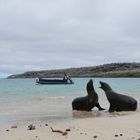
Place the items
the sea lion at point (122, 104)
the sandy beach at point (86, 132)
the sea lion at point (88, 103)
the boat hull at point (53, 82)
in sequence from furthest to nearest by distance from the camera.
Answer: the boat hull at point (53, 82) → the sea lion at point (88, 103) → the sea lion at point (122, 104) → the sandy beach at point (86, 132)

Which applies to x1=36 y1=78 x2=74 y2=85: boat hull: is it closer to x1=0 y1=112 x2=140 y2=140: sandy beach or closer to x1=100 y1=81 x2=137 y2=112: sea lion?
x1=100 y1=81 x2=137 y2=112: sea lion

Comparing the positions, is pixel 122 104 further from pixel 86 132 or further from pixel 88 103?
pixel 86 132

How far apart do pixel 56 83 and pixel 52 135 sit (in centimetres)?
5472

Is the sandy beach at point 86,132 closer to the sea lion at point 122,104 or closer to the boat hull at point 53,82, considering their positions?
the sea lion at point 122,104

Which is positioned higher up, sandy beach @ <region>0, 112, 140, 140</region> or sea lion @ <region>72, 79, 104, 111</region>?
sea lion @ <region>72, 79, 104, 111</region>

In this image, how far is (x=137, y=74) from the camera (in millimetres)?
142125

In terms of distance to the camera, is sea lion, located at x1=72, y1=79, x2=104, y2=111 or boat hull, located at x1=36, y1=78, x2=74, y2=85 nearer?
sea lion, located at x1=72, y1=79, x2=104, y2=111

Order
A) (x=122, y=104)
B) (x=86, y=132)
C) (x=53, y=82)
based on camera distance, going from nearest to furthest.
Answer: (x=86, y=132), (x=122, y=104), (x=53, y=82)

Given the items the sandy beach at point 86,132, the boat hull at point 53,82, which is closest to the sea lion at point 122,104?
the sandy beach at point 86,132

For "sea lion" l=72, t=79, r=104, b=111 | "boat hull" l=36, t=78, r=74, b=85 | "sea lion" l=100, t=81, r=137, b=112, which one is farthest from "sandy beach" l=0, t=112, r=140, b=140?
"boat hull" l=36, t=78, r=74, b=85

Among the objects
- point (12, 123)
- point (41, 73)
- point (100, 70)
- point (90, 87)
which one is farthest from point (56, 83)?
point (41, 73)

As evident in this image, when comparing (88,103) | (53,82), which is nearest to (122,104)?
(88,103)

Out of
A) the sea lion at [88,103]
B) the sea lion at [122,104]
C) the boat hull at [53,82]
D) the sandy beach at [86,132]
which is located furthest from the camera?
the boat hull at [53,82]

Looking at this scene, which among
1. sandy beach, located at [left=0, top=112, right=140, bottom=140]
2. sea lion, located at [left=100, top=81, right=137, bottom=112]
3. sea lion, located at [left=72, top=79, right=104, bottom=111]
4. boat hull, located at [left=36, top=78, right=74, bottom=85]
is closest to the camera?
sandy beach, located at [left=0, top=112, right=140, bottom=140]
